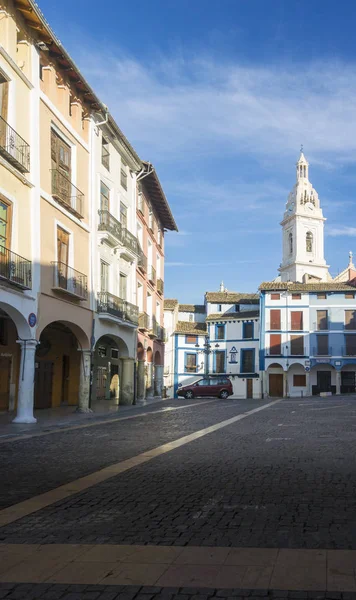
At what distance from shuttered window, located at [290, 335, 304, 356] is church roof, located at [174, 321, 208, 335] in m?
9.50

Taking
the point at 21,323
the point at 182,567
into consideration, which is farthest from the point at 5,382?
the point at 182,567

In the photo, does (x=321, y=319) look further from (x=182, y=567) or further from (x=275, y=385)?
(x=182, y=567)

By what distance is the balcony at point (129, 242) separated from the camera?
2884cm

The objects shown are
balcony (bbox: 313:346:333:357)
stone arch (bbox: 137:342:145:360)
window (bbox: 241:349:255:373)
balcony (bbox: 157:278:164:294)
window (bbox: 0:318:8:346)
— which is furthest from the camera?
window (bbox: 241:349:255:373)

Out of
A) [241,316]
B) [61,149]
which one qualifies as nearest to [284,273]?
[241,316]

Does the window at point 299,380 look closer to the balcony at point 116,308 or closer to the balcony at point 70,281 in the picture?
the balcony at point 116,308

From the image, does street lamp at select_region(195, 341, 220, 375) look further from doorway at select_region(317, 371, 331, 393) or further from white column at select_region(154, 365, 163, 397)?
white column at select_region(154, 365, 163, 397)

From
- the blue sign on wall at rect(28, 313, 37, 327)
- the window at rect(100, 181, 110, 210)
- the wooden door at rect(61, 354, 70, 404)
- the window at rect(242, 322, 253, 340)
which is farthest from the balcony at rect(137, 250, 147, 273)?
the window at rect(242, 322, 253, 340)

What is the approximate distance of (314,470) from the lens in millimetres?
8648

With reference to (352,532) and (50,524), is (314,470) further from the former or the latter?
(50,524)

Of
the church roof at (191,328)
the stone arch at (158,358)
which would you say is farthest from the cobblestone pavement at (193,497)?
the church roof at (191,328)

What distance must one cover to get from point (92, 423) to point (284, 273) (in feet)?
263

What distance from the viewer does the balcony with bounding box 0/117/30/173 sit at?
57.6ft

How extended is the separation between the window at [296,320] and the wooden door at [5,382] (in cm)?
3996
